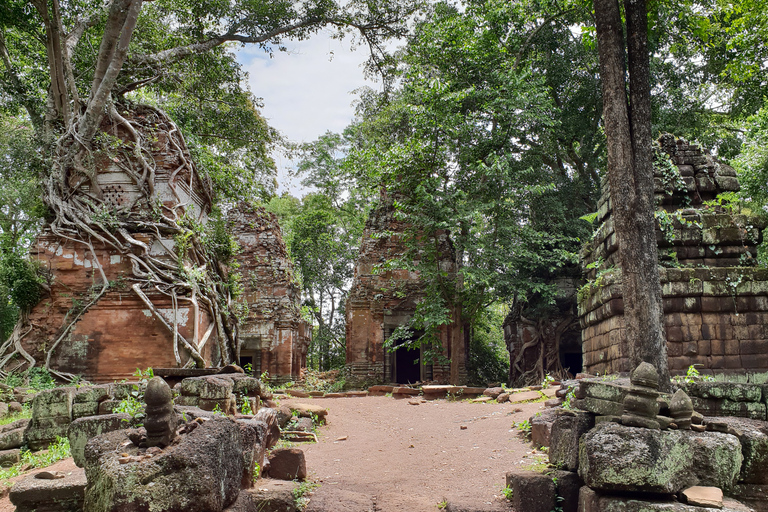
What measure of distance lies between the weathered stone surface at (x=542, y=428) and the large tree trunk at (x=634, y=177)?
1536mm

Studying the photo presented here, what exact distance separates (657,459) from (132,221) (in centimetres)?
886

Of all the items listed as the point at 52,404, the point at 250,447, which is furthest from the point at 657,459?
the point at 52,404

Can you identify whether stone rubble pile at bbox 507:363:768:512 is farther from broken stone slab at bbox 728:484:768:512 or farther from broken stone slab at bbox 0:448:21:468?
broken stone slab at bbox 0:448:21:468

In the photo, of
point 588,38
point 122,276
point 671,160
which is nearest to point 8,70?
point 122,276

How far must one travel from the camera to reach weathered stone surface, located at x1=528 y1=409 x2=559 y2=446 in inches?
245

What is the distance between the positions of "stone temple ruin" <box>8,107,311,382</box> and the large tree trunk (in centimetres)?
671

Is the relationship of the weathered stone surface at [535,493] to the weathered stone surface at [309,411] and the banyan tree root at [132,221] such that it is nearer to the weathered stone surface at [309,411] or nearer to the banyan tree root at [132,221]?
the weathered stone surface at [309,411]

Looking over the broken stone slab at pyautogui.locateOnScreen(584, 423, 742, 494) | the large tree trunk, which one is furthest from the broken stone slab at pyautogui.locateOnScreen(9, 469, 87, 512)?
the large tree trunk

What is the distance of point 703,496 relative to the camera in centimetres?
337

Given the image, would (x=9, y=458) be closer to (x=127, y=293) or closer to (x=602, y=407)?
(x=127, y=293)

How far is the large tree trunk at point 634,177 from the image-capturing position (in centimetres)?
513

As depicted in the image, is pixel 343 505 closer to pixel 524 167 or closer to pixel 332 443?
pixel 332 443

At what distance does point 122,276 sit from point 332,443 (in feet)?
15.1

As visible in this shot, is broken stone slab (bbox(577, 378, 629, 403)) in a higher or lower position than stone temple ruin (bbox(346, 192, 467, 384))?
lower
